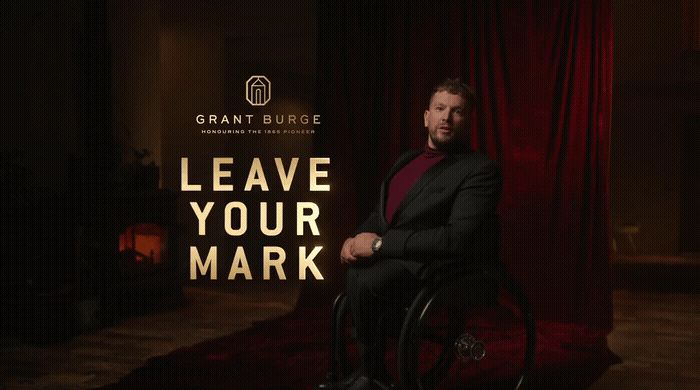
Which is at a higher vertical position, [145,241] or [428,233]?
[428,233]

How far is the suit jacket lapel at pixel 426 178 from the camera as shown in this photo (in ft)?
7.19

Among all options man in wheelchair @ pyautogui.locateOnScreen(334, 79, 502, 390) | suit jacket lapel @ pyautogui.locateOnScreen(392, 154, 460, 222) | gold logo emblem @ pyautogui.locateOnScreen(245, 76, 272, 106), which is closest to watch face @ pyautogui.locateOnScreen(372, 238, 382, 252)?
man in wheelchair @ pyautogui.locateOnScreen(334, 79, 502, 390)

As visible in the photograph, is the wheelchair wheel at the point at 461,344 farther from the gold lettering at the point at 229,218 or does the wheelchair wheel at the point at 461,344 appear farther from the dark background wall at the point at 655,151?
the dark background wall at the point at 655,151

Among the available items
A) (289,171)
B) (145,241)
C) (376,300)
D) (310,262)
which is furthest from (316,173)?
(376,300)

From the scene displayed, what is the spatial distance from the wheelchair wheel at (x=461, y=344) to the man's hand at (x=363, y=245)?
0.22m

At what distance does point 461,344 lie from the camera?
7.00 feet

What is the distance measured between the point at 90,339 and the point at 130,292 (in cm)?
58

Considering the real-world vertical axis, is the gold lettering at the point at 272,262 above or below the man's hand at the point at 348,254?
below

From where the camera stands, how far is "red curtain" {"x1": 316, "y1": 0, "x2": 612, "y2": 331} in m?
4.00

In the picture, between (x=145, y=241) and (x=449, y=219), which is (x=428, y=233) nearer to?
(x=449, y=219)

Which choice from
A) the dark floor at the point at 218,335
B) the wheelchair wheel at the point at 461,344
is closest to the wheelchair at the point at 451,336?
the wheelchair wheel at the point at 461,344

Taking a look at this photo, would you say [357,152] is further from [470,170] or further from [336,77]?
[470,170]

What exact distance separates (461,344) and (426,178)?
1.52 feet

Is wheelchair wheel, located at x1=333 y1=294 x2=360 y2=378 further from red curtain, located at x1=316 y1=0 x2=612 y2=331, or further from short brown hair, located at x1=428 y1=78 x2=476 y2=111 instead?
red curtain, located at x1=316 y1=0 x2=612 y2=331
